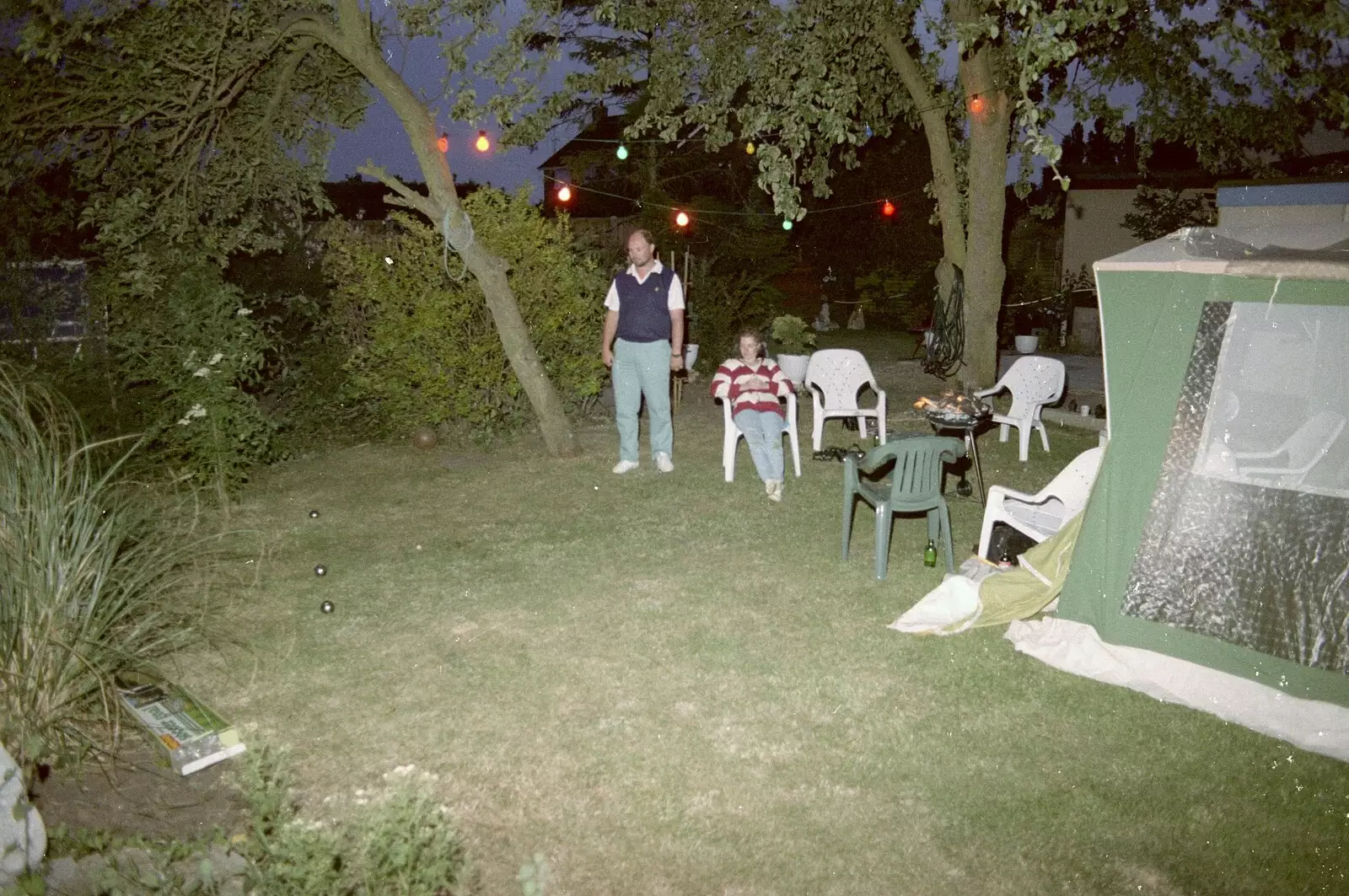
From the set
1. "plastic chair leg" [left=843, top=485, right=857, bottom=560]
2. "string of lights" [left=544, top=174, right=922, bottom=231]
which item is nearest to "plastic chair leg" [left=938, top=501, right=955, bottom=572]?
"plastic chair leg" [left=843, top=485, right=857, bottom=560]

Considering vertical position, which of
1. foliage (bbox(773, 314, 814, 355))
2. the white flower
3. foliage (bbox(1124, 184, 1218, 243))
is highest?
foliage (bbox(1124, 184, 1218, 243))

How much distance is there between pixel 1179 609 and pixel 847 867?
6.96 feet

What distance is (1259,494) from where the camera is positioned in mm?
3926

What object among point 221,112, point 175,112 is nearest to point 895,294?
point 221,112

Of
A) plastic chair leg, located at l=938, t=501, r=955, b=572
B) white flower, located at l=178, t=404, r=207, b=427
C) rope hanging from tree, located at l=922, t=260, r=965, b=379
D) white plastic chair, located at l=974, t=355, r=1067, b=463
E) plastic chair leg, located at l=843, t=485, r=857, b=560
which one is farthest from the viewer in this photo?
rope hanging from tree, located at l=922, t=260, r=965, b=379

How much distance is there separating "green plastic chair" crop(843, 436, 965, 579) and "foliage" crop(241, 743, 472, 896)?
3225 mm

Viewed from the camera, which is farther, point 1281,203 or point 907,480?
point 1281,203

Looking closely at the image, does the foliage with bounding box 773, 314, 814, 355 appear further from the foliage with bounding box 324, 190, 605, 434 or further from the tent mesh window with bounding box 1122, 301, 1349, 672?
the tent mesh window with bounding box 1122, 301, 1349, 672

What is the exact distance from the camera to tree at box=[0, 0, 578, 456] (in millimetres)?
6844

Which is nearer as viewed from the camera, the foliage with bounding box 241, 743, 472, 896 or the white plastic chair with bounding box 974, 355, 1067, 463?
the foliage with bounding box 241, 743, 472, 896

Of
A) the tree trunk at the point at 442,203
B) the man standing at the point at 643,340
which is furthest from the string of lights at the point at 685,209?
the man standing at the point at 643,340

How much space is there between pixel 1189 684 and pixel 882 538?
5.66 feet

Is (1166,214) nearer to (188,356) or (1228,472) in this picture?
(1228,472)

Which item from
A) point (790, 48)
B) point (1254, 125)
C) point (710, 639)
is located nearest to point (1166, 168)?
point (1254, 125)
